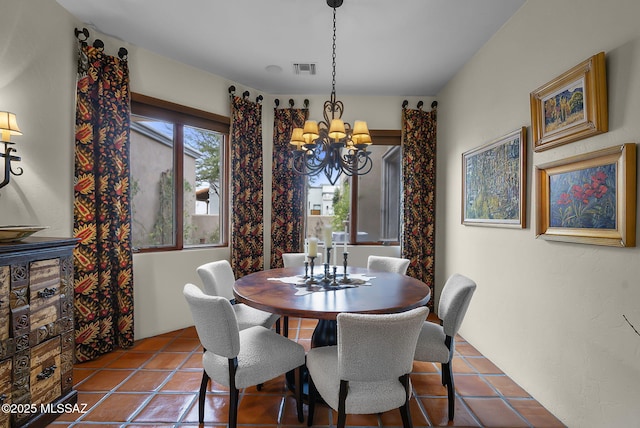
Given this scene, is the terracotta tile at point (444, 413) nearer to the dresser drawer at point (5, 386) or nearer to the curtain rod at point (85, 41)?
the dresser drawer at point (5, 386)

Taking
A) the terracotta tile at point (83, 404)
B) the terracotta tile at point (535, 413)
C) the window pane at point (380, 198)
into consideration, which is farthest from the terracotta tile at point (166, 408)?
the window pane at point (380, 198)

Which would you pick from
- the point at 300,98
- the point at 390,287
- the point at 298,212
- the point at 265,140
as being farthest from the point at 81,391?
the point at 300,98

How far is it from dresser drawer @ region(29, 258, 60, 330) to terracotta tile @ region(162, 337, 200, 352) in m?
1.16

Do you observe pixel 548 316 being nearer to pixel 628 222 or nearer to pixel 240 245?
pixel 628 222

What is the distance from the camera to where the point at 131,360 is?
105 inches

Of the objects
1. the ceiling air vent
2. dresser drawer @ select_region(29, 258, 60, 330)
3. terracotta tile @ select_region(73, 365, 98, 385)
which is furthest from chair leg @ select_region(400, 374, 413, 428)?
the ceiling air vent

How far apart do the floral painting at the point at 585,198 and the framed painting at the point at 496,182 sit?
1.14 feet

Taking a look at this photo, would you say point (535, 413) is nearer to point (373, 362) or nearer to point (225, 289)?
point (373, 362)

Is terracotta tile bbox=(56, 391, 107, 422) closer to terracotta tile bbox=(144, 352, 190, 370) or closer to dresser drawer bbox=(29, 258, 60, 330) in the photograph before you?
terracotta tile bbox=(144, 352, 190, 370)

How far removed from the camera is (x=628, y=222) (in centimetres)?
151

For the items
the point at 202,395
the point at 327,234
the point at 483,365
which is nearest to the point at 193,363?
the point at 202,395

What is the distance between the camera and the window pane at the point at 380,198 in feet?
14.3

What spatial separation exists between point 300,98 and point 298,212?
1460 millimetres

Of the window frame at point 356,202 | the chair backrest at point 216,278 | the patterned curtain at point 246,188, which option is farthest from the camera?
the window frame at point 356,202
